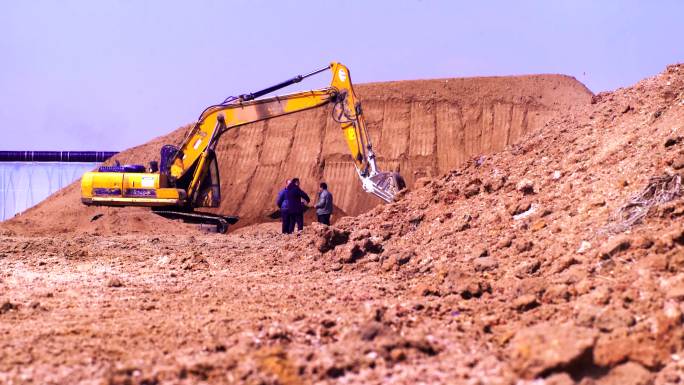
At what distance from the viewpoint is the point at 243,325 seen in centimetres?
661

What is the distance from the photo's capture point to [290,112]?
1938cm

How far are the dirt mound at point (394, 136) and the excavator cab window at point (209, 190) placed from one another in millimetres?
9157

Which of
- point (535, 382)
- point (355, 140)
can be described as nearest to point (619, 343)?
point (535, 382)

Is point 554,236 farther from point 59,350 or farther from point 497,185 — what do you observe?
point 59,350

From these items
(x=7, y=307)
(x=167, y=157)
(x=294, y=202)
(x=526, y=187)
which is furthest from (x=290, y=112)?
(x=7, y=307)

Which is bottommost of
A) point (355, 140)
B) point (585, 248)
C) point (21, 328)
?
point (21, 328)

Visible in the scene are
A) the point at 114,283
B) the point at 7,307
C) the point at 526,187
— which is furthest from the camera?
the point at 526,187

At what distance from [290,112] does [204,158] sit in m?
2.48

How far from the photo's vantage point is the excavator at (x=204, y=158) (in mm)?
18875

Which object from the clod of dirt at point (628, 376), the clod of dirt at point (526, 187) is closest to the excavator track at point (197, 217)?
the clod of dirt at point (526, 187)

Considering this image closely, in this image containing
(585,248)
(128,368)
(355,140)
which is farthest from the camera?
(355,140)

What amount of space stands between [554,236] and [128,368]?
484cm

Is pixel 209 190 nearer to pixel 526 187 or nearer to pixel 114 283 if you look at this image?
pixel 114 283

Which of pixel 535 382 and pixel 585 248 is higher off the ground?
pixel 585 248
